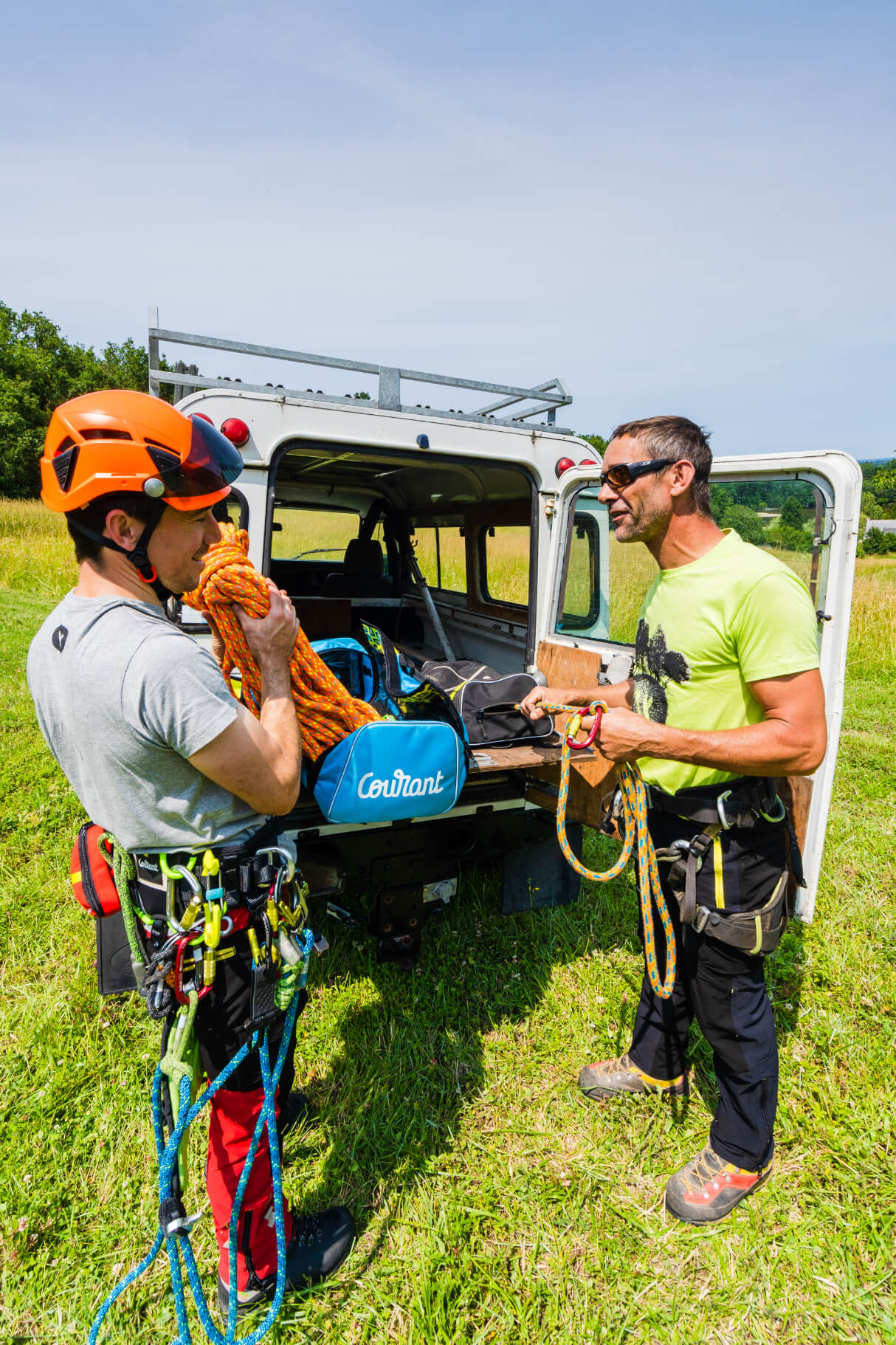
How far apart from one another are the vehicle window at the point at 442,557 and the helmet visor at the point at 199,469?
411 cm

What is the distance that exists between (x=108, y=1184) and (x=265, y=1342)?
0.76 m

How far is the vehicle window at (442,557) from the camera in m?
5.81

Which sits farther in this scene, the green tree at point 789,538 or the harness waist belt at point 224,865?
the green tree at point 789,538

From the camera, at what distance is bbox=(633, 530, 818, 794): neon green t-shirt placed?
172 cm

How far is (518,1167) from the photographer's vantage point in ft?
7.38

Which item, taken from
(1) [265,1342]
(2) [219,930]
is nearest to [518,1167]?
(1) [265,1342]

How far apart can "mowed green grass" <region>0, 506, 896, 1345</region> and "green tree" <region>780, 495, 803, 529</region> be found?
2051mm

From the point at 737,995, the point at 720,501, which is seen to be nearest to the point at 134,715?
the point at 737,995

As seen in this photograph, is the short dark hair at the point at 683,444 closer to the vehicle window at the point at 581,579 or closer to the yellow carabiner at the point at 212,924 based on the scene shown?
the vehicle window at the point at 581,579

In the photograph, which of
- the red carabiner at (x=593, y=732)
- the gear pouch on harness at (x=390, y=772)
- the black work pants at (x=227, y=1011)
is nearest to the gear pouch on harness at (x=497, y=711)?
the gear pouch on harness at (x=390, y=772)

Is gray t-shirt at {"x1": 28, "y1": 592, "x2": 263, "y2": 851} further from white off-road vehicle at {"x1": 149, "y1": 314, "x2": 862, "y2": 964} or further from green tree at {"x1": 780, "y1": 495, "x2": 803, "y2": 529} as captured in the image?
green tree at {"x1": 780, "y1": 495, "x2": 803, "y2": 529}

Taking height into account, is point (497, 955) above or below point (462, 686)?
below

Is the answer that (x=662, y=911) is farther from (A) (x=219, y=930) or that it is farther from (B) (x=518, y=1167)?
(A) (x=219, y=930)

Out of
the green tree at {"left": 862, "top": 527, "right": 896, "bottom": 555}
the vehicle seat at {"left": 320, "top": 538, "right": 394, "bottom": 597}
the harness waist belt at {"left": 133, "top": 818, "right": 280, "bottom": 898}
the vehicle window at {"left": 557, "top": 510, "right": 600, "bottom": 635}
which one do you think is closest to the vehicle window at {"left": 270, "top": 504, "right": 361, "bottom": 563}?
the vehicle seat at {"left": 320, "top": 538, "right": 394, "bottom": 597}
